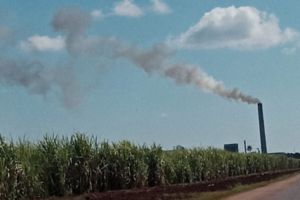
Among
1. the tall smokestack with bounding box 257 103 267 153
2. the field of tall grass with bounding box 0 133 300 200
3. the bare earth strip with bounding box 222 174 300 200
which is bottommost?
the bare earth strip with bounding box 222 174 300 200

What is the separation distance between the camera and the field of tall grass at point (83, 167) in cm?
2178

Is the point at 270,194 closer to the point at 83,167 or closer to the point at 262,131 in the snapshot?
the point at 83,167

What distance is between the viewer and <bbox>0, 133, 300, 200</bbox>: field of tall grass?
858 inches

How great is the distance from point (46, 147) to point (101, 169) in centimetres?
403

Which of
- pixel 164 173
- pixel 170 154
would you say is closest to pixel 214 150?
pixel 170 154

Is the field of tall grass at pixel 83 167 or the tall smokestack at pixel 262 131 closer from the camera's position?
the field of tall grass at pixel 83 167

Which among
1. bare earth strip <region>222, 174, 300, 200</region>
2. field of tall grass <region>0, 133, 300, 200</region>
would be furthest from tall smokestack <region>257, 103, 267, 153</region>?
bare earth strip <region>222, 174, 300, 200</region>

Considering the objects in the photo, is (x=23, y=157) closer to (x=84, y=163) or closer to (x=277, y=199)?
(x=84, y=163)

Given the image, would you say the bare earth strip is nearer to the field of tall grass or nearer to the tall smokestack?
the field of tall grass

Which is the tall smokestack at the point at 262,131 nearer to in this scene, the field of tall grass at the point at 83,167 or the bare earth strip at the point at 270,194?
the field of tall grass at the point at 83,167

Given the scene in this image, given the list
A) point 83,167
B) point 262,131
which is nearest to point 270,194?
point 83,167

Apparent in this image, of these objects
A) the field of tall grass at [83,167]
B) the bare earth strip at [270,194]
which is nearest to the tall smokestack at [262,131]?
the field of tall grass at [83,167]

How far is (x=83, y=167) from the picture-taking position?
26.5 metres

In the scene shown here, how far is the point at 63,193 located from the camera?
24.7 metres
